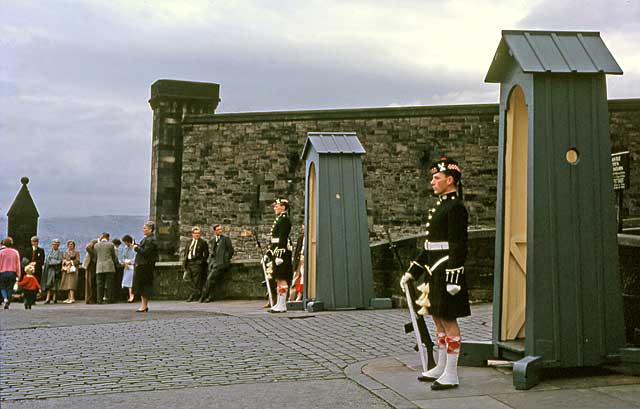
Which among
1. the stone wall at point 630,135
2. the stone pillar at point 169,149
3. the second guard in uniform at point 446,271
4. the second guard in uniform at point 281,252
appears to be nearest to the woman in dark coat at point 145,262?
the second guard in uniform at point 281,252

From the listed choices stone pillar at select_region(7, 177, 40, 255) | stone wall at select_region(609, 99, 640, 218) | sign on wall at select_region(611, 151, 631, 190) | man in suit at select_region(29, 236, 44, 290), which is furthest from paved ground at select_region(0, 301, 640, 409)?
stone wall at select_region(609, 99, 640, 218)

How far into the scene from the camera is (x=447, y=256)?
6.27 meters

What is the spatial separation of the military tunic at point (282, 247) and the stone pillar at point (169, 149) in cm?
1635

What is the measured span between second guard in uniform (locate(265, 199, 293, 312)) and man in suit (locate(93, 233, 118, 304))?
6.82 m

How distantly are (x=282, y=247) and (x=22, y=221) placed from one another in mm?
15157

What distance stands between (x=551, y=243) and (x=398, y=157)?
21.3 m

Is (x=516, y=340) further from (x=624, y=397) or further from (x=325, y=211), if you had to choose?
(x=325, y=211)

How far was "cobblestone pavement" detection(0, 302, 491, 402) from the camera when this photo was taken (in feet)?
22.4

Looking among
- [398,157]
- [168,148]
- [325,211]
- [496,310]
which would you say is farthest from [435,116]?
[496,310]

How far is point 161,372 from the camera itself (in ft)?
23.6

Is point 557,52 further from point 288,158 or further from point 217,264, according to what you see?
point 288,158

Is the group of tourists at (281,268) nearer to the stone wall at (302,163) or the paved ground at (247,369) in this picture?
the paved ground at (247,369)

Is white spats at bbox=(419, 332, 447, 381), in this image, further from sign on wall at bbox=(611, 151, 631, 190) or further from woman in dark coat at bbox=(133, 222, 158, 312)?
sign on wall at bbox=(611, 151, 631, 190)

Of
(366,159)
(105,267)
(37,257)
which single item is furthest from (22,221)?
(366,159)
